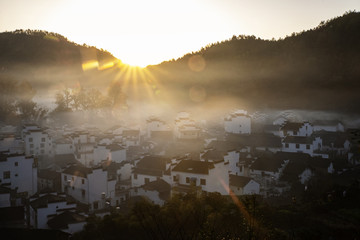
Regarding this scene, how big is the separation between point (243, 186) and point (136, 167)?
6.94m

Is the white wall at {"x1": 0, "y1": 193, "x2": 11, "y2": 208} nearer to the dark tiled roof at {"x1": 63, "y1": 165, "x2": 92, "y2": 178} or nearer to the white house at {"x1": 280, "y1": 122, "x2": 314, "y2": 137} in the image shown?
the dark tiled roof at {"x1": 63, "y1": 165, "x2": 92, "y2": 178}

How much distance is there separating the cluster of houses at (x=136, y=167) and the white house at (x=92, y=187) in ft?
0.17

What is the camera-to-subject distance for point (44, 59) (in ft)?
191

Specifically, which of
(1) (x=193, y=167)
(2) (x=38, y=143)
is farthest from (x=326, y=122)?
(2) (x=38, y=143)

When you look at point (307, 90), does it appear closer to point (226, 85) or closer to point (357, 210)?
point (226, 85)

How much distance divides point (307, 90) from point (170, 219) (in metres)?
41.0

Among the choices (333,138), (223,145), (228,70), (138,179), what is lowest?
(138,179)

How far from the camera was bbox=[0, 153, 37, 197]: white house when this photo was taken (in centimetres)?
1748

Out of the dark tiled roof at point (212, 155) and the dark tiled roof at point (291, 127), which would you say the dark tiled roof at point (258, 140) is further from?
the dark tiled roof at point (212, 155)

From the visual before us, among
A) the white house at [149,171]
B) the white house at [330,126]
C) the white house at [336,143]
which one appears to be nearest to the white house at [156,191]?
the white house at [149,171]

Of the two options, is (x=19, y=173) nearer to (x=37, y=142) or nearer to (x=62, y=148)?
(x=37, y=142)

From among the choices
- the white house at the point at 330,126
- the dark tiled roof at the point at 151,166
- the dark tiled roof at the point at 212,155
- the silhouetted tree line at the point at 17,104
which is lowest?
the dark tiled roof at the point at 151,166

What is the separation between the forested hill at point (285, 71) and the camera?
4434cm

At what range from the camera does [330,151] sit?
28.2 m
